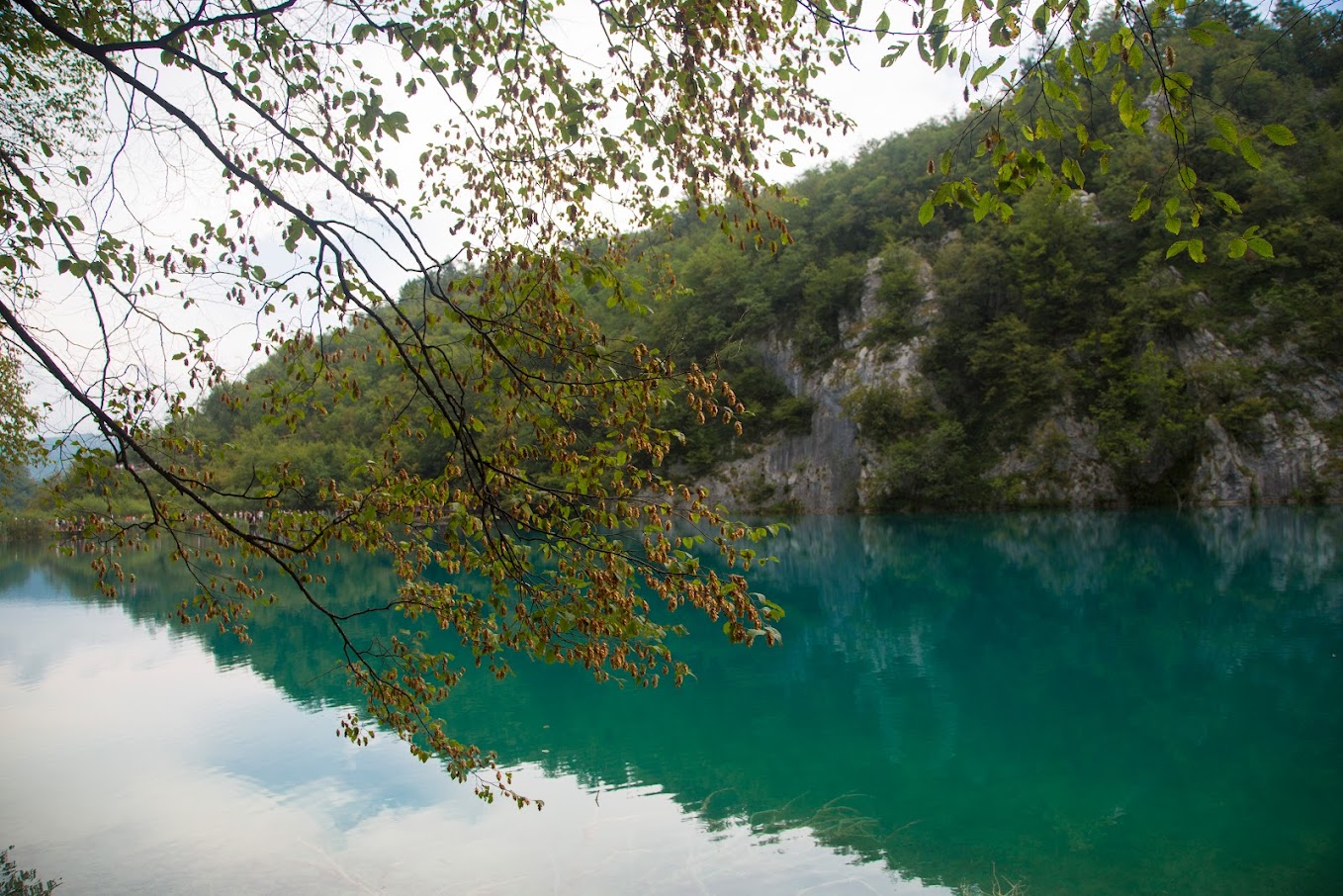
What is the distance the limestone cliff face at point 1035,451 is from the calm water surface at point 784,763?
19.9m

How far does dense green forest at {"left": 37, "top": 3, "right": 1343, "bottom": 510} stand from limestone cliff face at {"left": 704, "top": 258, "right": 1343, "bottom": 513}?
0.20m

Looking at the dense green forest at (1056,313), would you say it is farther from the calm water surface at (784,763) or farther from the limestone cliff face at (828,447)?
the calm water surface at (784,763)

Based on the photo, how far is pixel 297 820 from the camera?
920 centimetres

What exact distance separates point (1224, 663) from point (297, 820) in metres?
12.7

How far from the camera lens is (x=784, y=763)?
1012cm

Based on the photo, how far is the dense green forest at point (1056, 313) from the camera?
39531mm

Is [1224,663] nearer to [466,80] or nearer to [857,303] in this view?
[466,80]

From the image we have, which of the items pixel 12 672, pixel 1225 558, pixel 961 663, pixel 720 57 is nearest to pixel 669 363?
pixel 720 57

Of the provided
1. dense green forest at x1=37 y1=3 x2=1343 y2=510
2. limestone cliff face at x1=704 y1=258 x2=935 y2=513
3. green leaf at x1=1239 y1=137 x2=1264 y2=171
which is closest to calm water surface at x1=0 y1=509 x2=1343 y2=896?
green leaf at x1=1239 y1=137 x2=1264 y2=171

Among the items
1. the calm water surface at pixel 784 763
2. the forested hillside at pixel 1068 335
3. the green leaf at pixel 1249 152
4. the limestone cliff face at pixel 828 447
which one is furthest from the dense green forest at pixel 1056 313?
the green leaf at pixel 1249 152

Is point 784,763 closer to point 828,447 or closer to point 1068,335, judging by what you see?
point 828,447

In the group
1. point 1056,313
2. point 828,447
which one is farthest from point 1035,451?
point 828,447

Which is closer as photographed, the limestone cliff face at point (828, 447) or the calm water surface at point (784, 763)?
the calm water surface at point (784, 763)

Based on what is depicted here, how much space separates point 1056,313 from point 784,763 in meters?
43.8
